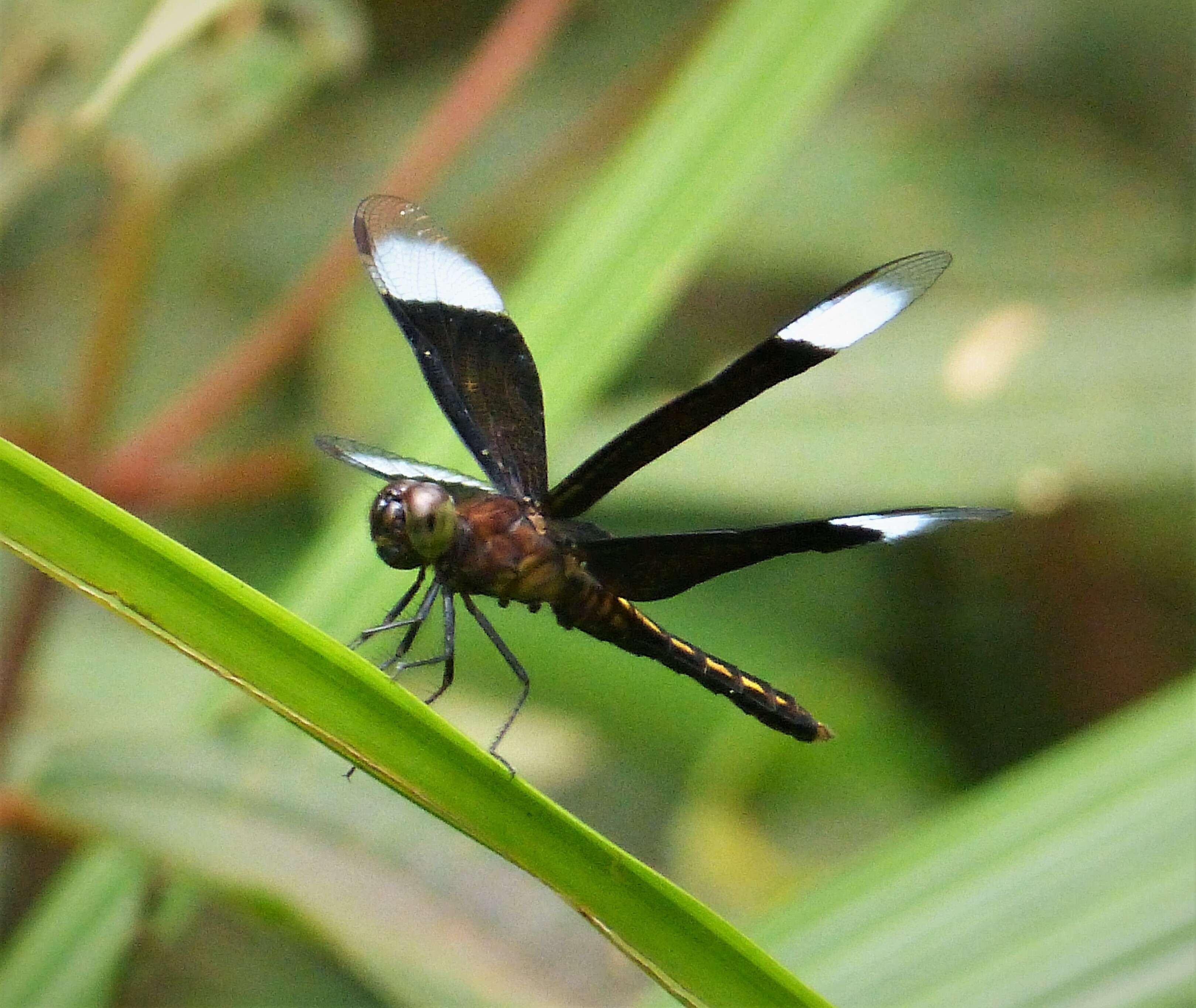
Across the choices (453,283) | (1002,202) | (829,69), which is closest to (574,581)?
(453,283)

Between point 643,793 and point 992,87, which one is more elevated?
point 992,87

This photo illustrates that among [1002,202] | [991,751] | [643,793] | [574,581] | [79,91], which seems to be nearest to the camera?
[574,581]

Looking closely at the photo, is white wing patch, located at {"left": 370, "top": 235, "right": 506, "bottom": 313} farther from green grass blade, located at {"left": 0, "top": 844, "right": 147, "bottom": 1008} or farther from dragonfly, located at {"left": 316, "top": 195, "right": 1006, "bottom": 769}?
green grass blade, located at {"left": 0, "top": 844, "right": 147, "bottom": 1008}

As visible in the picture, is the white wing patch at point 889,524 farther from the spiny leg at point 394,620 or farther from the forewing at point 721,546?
the spiny leg at point 394,620

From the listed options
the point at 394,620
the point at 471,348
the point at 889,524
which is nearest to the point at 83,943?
the point at 394,620

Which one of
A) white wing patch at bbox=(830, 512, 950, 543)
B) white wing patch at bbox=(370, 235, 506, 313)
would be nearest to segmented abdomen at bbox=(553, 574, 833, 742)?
white wing patch at bbox=(830, 512, 950, 543)

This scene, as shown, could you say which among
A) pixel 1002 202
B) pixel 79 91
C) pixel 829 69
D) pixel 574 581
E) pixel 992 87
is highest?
pixel 992 87

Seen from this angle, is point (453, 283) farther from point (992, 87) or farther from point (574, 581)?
point (992, 87)
